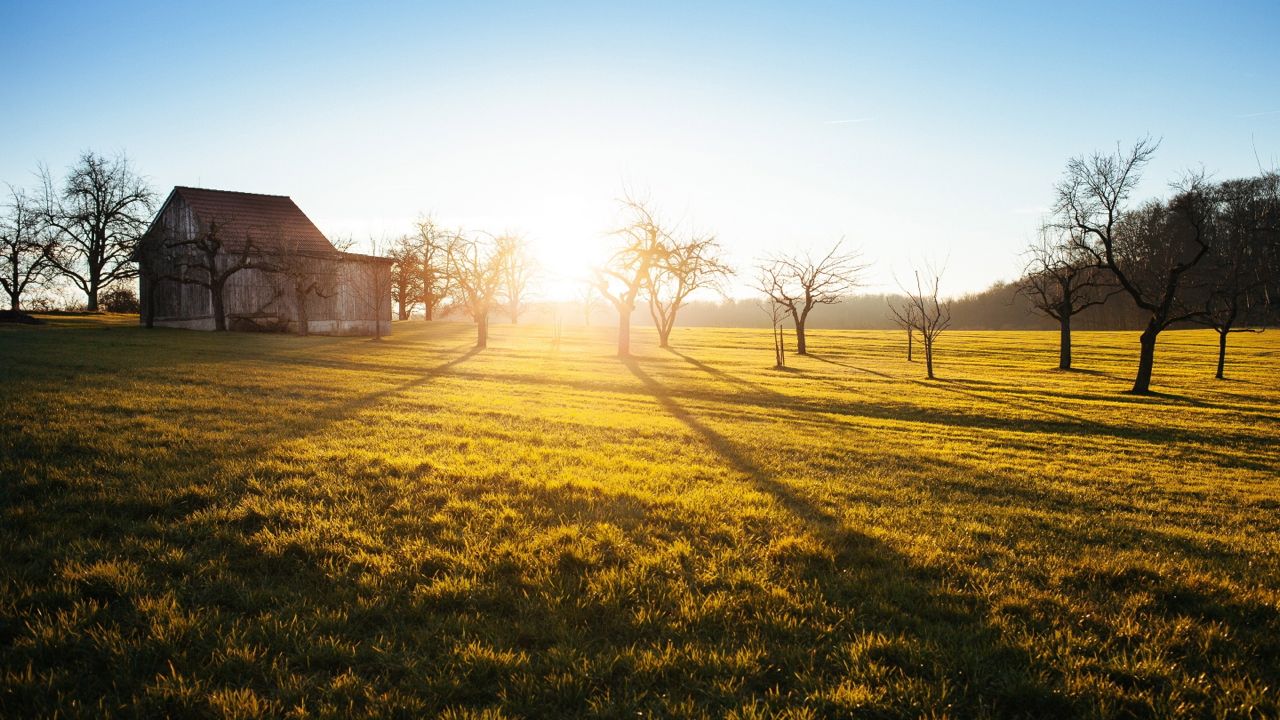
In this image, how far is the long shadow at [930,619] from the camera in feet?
11.0

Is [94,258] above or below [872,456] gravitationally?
above

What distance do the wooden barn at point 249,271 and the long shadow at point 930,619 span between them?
34.0 m

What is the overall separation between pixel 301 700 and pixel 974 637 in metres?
4.19

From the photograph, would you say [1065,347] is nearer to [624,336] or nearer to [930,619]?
[624,336]

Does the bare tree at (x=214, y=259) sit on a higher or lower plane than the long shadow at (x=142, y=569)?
higher

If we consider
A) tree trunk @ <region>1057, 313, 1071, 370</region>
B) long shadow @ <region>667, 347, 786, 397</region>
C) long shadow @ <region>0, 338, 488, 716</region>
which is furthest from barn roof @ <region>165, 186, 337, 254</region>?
tree trunk @ <region>1057, 313, 1071, 370</region>

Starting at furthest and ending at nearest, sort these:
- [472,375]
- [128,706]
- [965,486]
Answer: [472,375] → [965,486] → [128,706]

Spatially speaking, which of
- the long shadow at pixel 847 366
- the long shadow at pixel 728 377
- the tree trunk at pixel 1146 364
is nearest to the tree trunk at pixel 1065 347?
the tree trunk at pixel 1146 364

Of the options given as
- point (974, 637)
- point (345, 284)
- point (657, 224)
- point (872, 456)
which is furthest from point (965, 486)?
point (345, 284)

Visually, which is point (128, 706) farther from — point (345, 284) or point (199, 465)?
point (345, 284)

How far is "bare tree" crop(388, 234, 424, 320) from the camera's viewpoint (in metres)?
53.2

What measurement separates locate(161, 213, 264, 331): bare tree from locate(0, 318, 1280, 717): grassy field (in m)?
26.4

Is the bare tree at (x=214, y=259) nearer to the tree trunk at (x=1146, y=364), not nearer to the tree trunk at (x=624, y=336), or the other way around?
the tree trunk at (x=624, y=336)

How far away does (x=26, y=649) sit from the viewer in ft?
11.0
